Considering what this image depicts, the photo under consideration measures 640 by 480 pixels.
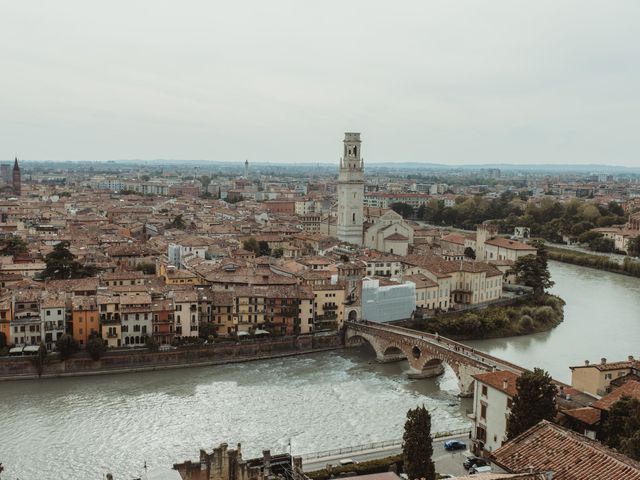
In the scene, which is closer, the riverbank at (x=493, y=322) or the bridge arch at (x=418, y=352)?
→ the bridge arch at (x=418, y=352)

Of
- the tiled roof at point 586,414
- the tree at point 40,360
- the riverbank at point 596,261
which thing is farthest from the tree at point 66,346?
the riverbank at point 596,261

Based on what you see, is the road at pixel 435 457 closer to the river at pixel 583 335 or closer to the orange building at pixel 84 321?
the river at pixel 583 335

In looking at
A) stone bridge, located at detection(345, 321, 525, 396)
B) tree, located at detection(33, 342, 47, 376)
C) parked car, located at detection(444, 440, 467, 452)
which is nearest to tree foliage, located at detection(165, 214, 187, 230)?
stone bridge, located at detection(345, 321, 525, 396)

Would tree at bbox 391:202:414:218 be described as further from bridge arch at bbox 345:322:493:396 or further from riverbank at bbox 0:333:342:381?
riverbank at bbox 0:333:342:381

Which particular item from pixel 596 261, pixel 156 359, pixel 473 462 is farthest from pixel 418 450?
pixel 596 261

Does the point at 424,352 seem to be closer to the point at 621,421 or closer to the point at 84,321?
the point at 621,421

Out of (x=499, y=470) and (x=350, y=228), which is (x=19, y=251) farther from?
(x=499, y=470)
